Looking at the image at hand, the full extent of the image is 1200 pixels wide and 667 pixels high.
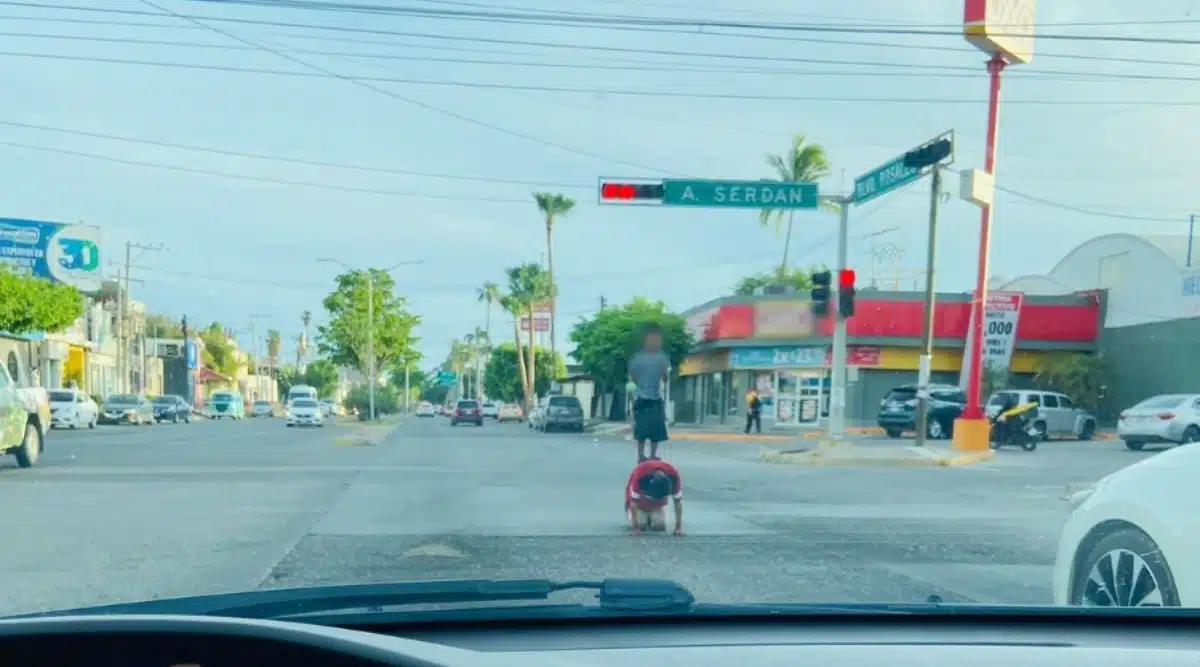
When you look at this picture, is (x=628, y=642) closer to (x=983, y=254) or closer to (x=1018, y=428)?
(x=983, y=254)

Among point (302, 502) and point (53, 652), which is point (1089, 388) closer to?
point (302, 502)

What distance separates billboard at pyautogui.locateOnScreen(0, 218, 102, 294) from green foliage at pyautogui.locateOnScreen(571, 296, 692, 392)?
25.4m

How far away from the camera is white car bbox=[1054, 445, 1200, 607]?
196 inches

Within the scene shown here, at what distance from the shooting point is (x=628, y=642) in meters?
2.53

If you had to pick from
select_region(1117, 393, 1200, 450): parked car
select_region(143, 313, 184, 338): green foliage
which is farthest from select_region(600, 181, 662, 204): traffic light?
select_region(143, 313, 184, 338): green foliage

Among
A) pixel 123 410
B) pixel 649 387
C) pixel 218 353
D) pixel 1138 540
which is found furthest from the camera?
pixel 218 353

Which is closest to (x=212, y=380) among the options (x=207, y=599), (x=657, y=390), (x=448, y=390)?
(x=448, y=390)

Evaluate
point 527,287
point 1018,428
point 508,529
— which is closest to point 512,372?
point 527,287

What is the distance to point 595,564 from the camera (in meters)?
8.69

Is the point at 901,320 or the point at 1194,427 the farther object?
the point at 901,320

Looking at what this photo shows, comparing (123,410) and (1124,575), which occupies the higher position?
(1124,575)

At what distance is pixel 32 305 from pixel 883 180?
34.8 m

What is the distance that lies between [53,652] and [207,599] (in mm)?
1522

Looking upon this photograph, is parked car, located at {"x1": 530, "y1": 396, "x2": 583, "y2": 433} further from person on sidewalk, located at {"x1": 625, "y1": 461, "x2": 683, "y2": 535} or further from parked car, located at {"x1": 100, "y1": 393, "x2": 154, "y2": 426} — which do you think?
person on sidewalk, located at {"x1": 625, "y1": 461, "x2": 683, "y2": 535}
